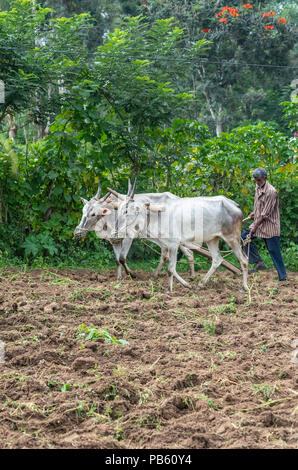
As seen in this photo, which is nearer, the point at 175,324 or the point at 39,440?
the point at 39,440

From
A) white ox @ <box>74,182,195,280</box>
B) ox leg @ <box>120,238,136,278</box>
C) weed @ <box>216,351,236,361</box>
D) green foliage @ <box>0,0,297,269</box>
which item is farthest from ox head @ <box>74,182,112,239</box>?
weed @ <box>216,351,236,361</box>

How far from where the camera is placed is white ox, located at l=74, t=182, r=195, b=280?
8.93 meters

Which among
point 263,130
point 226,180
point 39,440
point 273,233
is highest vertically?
point 263,130

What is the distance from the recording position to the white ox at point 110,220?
893cm

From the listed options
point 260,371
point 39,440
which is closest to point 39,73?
point 260,371

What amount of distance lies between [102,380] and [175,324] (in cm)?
203

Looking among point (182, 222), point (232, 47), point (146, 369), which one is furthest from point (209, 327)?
point (232, 47)

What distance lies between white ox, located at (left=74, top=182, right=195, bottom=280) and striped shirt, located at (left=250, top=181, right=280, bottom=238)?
4.03ft

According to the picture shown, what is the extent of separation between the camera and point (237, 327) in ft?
20.9

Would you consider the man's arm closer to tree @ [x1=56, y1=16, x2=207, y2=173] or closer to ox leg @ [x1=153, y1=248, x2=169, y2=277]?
ox leg @ [x1=153, y1=248, x2=169, y2=277]

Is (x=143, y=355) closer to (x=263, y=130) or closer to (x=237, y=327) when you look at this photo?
(x=237, y=327)

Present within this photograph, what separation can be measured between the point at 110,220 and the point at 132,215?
90cm

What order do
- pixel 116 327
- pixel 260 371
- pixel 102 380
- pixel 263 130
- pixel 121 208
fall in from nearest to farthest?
pixel 102 380 → pixel 260 371 → pixel 116 327 → pixel 121 208 → pixel 263 130

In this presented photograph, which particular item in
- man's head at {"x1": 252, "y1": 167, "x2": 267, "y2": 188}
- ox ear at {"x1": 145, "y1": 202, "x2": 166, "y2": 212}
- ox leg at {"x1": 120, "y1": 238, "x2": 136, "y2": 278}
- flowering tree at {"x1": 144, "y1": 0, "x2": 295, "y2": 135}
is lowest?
ox leg at {"x1": 120, "y1": 238, "x2": 136, "y2": 278}
